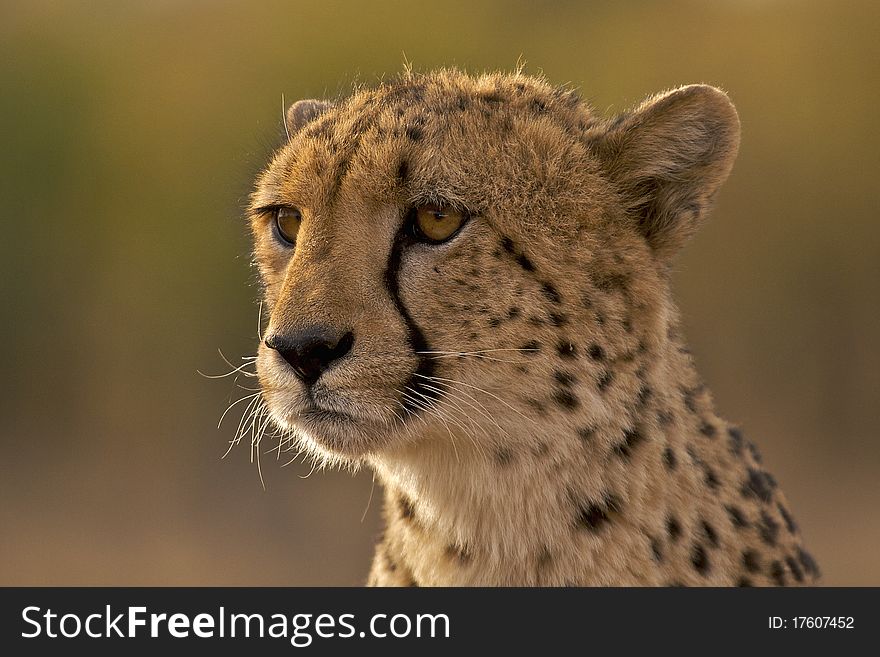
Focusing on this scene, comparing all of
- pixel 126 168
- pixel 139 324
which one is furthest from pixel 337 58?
pixel 139 324

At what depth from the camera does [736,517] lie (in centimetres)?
216

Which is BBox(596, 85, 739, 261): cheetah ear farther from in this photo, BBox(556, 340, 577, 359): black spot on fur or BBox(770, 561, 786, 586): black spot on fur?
BBox(770, 561, 786, 586): black spot on fur

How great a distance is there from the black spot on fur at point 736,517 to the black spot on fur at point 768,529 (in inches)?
2.0

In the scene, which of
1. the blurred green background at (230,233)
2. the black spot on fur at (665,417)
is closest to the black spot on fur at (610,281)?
the black spot on fur at (665,417)

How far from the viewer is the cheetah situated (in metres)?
1.93

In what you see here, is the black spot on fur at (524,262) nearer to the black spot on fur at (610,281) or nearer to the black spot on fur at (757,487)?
the black spot on fur at (610,281)

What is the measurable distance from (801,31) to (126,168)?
462 centimetres

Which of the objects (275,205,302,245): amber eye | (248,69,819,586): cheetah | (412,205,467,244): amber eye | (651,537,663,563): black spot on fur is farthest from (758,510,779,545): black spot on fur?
(275,205,302,245): amber eye

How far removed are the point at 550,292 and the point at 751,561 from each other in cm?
65

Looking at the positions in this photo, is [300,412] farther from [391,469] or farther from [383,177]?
[383,177]

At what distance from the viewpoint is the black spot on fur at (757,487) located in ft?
7.40

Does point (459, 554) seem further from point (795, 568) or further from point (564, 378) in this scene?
point (795, 568)

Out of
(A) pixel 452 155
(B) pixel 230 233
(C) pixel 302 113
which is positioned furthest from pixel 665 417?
(B) pixel 230 233

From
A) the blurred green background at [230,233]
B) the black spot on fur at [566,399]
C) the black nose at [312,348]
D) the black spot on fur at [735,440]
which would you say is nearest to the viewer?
the black nose at [312,348]
